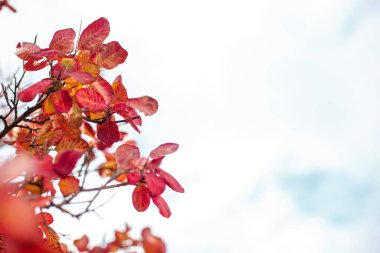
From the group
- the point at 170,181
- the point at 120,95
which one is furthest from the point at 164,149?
the point at 120,95

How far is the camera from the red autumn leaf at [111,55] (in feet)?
6.73

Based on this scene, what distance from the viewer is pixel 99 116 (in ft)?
7.09

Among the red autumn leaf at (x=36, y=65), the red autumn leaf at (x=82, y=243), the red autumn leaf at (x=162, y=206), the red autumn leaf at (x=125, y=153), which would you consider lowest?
the red autumn leaf at (x=162, y=206)

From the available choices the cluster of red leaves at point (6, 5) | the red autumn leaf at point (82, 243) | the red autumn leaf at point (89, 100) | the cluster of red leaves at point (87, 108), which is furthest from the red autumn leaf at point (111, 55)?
the red autumn leaf at point (82, 243)

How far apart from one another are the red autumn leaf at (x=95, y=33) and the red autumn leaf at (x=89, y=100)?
10.4 inches

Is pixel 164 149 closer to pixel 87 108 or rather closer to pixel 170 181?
pixel 170 181

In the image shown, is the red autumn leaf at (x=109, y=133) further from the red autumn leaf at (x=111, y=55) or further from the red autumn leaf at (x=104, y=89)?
the red autumn leaf at (x=111, y=55)

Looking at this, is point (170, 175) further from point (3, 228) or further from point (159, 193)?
point (3, 228)

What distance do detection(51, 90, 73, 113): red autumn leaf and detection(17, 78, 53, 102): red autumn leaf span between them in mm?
70

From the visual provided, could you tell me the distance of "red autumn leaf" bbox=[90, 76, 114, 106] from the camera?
6.52ft

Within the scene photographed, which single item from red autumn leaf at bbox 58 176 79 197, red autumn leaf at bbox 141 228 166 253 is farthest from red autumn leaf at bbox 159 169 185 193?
red autumn leaf at bbox 58 176 79 197

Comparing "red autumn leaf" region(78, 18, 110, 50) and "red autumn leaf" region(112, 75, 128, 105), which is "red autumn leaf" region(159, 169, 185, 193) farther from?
"red autumn leaf" region(78, 18, 110, 50)

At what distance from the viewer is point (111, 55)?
6.76 feet

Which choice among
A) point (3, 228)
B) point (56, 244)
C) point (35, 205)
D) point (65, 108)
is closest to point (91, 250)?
point (56, 244)
